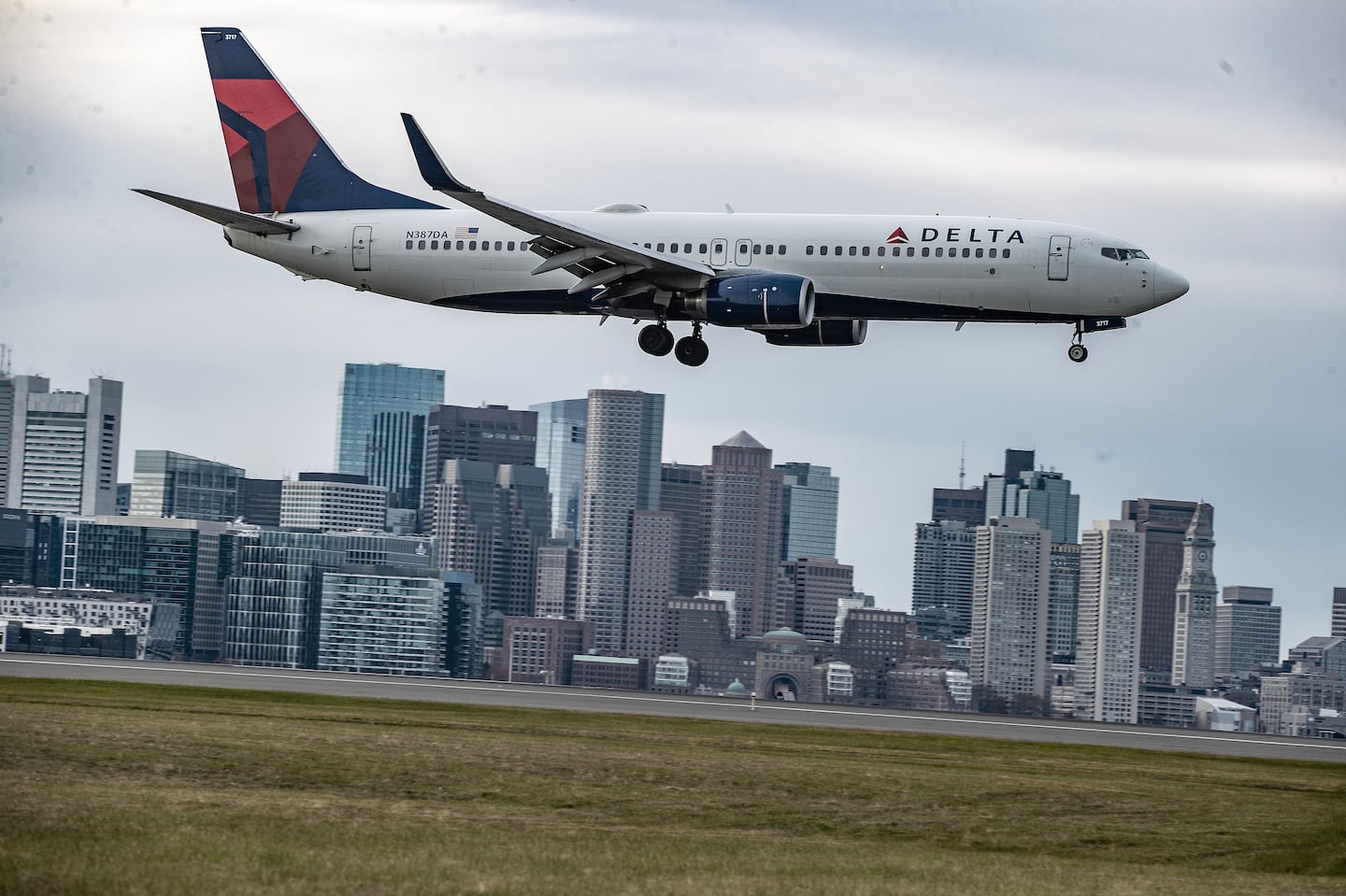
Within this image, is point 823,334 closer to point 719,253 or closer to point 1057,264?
point 719,253

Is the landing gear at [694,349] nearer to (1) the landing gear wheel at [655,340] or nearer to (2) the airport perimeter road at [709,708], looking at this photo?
(1) the landing gear wheel at [655,340]

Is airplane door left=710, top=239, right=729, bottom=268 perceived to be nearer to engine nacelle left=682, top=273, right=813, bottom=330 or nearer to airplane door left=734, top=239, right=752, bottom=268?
airplane door left=734, top=239, right=752, bottom=268

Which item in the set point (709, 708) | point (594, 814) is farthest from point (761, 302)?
point (594, 814)

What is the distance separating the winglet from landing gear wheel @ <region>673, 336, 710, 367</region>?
Result: 12.5 metres

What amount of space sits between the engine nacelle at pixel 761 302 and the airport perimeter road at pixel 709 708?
467 inches

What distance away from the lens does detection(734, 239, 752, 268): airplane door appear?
5894 centimetres

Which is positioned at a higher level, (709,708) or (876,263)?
(876,263)

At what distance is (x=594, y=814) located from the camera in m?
30.2

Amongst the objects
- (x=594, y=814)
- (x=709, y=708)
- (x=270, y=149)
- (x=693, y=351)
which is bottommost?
(x=709, y=708)

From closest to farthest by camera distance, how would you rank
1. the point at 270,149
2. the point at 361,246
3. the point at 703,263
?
the point at 703,263 → the point at 361,246 → the point at 270,149

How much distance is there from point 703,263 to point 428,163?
10206mm

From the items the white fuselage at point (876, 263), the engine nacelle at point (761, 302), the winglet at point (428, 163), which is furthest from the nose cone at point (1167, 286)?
the winglet at point (428, 163)

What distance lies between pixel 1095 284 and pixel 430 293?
21968 mm

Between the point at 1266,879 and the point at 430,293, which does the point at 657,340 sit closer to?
the point at 430,293
